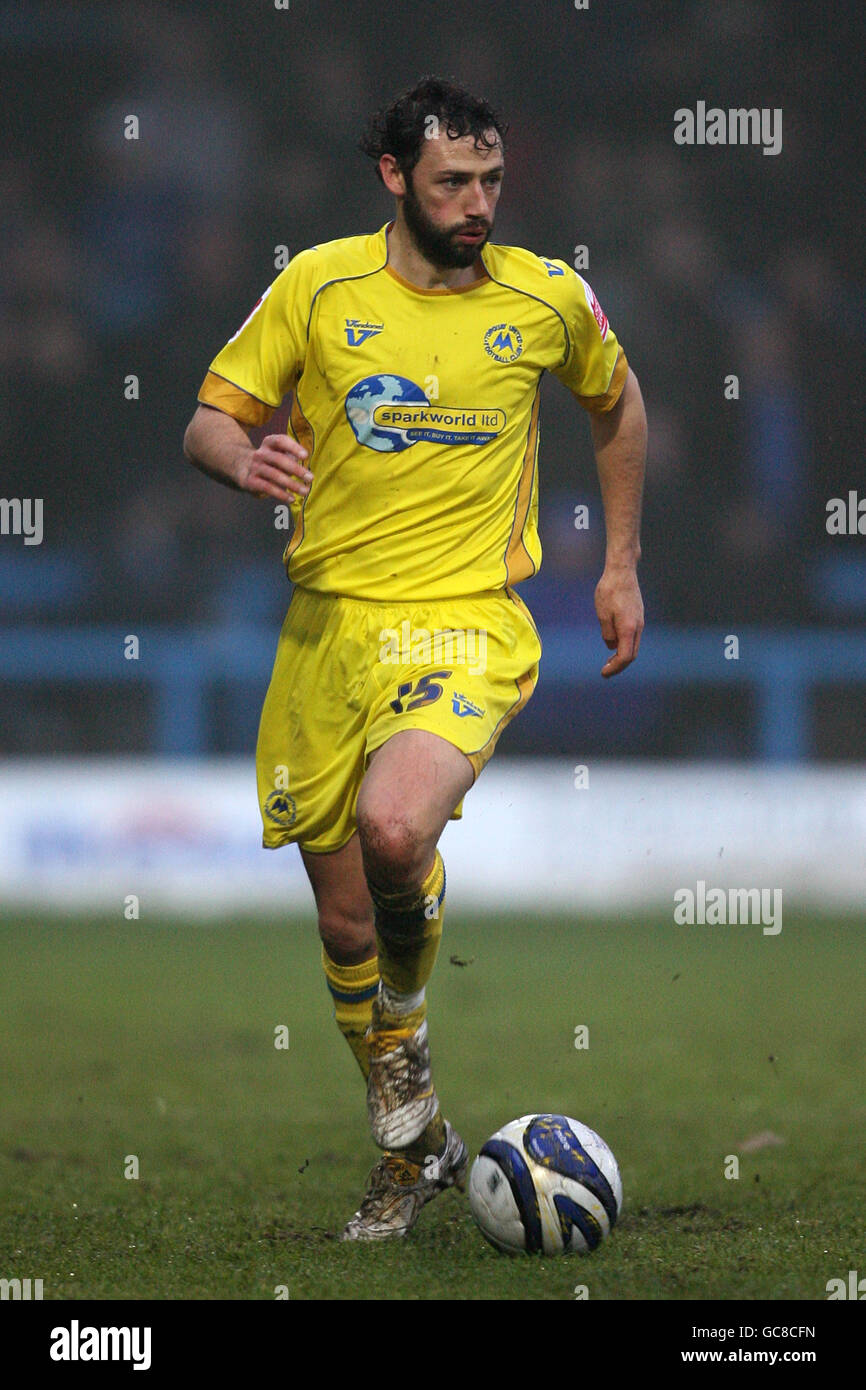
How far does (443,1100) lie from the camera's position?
594cm

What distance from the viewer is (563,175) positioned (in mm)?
12609

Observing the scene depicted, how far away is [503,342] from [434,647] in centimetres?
74

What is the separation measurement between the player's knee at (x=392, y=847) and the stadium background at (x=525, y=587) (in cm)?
272

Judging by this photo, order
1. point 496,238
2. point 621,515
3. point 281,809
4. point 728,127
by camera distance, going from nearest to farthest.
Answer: point 281,809 → point 621,515 → point 496,238 → point 728,127

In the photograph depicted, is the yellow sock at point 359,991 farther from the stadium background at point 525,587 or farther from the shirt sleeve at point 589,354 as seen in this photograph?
the stadium background at point 525,587

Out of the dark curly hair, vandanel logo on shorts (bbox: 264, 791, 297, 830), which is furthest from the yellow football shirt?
vandanel logo on shorts (bbox: 264, 791, 297, 830)

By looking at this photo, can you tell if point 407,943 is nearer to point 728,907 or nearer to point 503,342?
point 503,342

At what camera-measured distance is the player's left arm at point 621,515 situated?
4.65 metres

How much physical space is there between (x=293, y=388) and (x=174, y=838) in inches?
247

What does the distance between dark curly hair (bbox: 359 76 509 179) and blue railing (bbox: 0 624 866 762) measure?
6786 mm

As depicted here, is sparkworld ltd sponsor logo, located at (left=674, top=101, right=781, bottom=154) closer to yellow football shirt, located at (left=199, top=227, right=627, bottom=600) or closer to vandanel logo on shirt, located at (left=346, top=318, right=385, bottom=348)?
yellow football shirt, located at (left=199, top=227, right=627, bottom=600)

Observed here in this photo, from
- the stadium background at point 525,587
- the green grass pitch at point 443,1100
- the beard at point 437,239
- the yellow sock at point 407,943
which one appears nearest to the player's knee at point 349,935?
the yellow sock at point 407,943
